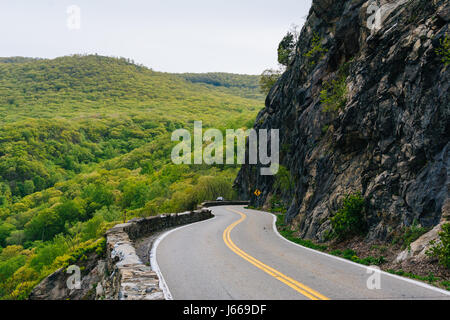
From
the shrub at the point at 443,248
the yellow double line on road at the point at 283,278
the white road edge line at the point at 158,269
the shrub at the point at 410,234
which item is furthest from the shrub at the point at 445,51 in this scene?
the white road edge line at the point at 158,269

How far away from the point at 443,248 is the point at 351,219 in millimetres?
3979

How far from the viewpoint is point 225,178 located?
210 feet

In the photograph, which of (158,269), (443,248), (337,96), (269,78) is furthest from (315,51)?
(269,78)

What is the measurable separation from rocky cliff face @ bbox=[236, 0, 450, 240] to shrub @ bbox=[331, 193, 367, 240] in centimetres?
36

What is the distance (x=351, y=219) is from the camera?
10828 mm

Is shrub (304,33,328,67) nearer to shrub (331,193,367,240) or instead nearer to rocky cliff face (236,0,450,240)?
rocky cliff face (236,0,450,240)

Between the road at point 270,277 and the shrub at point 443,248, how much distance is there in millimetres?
848

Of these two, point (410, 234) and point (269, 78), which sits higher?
point (269, 78)

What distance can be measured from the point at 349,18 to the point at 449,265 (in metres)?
14.7

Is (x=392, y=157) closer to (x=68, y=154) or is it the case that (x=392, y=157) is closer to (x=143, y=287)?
(x=143, y=287)

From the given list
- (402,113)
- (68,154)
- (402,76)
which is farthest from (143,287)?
(68,154)

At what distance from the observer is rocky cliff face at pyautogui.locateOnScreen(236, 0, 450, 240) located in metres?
8.90

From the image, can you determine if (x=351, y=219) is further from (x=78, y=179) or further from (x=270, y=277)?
(x=78, y=179)
